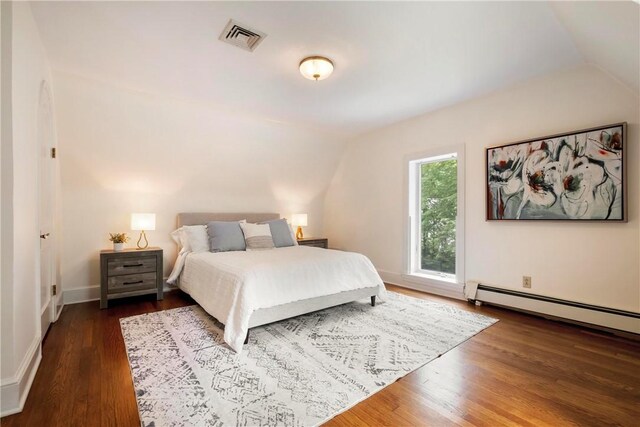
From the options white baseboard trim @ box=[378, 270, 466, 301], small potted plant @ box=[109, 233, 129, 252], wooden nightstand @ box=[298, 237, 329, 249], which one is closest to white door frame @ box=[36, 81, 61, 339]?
small potted plant @ box=[109, 233, 129, 252]

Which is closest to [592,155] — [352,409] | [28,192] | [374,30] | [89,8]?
[374,30]

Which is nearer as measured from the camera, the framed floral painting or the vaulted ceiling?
the vaulted ceiling

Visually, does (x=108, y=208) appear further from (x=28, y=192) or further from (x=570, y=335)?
(x=570, y=335)

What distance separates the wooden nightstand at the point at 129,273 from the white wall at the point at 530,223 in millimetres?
3192

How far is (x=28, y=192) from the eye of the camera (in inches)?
75.2

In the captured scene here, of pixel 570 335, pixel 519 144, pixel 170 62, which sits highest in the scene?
pixel 170 62

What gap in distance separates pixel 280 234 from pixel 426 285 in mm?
2203

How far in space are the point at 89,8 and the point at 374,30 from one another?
6.46ft

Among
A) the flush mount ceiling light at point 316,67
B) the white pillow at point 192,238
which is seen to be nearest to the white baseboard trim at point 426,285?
the white pillow at point 192,238

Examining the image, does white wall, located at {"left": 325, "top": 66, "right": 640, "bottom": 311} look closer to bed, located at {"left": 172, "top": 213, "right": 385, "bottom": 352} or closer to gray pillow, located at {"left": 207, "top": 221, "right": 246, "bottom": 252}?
bed, located at {"left": 172, "top": 213, "right": 385, "bottom": 352}

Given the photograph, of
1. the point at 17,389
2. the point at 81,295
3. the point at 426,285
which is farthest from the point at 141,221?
the point at 426,285

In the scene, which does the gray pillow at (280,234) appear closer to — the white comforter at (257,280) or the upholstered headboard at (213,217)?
the upholstered headboard at (213,217)

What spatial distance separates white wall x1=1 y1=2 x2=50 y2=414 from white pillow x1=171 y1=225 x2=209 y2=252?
70.1 inches

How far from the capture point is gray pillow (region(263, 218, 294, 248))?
434 cm
